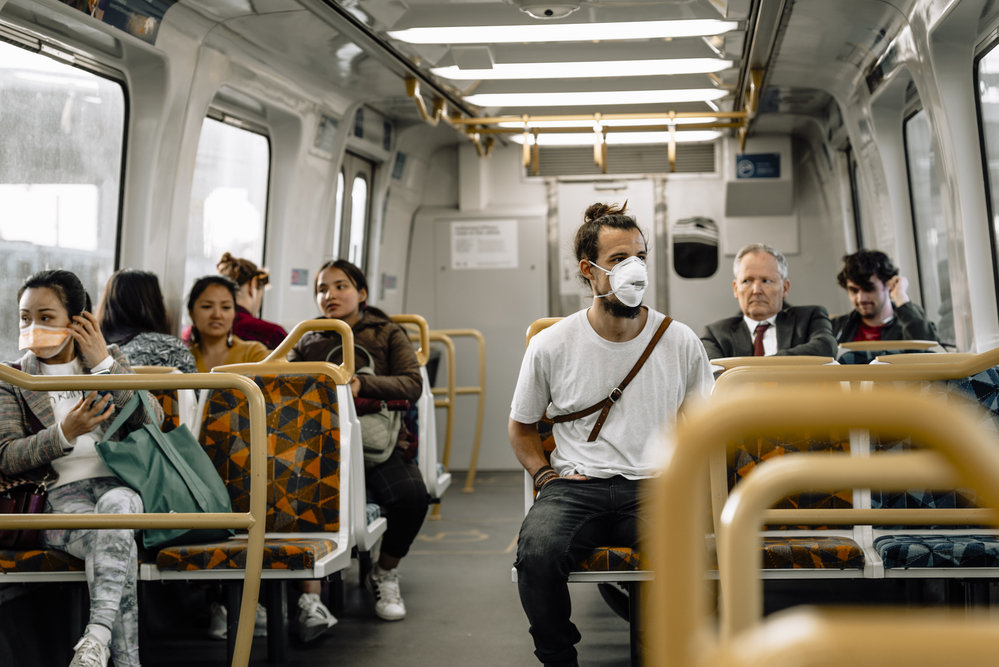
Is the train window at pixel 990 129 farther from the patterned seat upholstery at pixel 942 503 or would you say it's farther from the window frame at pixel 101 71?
the window frame at pixel 101 71

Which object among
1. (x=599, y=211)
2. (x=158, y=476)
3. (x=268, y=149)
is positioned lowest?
(x=158, y=476)

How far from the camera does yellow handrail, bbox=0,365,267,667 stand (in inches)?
95.9

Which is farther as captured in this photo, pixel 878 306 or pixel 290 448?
pixel 878 306

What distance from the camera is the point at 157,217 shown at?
4.45 meters

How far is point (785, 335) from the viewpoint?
3.87 metres

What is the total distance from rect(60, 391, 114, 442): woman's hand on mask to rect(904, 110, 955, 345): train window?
459cm

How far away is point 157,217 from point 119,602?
7.77 feet

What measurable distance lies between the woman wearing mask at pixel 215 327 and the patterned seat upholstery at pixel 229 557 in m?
1.63

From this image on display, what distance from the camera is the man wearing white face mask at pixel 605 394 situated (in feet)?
8.64

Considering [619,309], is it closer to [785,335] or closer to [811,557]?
[811,557]

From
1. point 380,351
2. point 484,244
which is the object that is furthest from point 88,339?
point 484,244

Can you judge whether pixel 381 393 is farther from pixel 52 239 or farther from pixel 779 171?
pixel 779 171

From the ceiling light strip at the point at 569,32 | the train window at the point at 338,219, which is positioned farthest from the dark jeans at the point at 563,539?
the train window at the point at 338,219

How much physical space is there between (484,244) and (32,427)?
5.41 m
